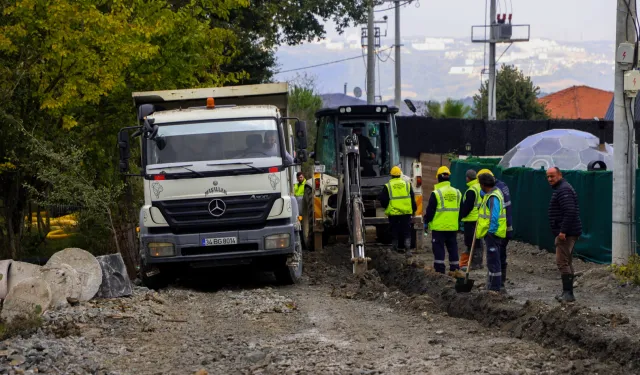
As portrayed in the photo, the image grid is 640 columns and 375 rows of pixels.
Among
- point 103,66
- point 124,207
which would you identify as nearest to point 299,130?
point 103,66

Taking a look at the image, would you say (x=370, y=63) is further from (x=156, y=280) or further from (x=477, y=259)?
(x=156, y=280)

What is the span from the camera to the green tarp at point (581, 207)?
17281 millimetres

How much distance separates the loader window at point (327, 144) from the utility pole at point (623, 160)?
21.2 ft

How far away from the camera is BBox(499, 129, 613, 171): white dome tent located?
29.0 metres

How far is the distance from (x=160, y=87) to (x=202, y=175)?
809 centimetres

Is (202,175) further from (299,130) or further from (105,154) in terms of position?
(105,154)

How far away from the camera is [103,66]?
62.0 feet

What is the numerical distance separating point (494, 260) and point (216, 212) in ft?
13.2

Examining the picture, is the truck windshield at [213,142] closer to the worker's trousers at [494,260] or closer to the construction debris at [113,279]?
the construction debris at [113,279]

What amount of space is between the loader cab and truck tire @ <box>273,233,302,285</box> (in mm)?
4887

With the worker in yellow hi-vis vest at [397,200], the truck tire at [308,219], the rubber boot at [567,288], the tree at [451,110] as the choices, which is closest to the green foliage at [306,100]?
the tree at [451,110]

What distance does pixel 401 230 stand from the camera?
62.4 feet

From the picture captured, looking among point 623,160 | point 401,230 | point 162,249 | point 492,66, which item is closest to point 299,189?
point 401,230

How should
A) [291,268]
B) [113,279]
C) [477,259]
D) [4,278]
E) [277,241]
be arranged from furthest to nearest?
1. [477,259]
2. [291,268]
3. [277,241]
4. [113,279]
5. [4,278]
